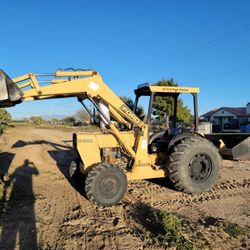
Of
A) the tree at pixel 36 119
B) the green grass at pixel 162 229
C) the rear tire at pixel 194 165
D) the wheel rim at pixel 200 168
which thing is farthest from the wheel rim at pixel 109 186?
the tree at pixel 36 119

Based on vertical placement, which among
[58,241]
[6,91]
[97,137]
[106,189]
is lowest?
[58,241]

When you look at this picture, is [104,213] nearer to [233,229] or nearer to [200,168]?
[233,229]

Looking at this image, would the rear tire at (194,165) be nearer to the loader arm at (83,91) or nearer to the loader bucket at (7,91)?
the loader arm at (83,91)

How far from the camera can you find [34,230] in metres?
5.41

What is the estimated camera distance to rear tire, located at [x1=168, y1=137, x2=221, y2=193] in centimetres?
758

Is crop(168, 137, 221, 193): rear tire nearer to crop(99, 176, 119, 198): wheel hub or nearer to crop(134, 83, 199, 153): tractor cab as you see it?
crop(134, 83, 199, 153): tractor cab

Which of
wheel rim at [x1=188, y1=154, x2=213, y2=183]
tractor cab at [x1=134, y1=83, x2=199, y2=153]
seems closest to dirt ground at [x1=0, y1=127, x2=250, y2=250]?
wheel rim at [x1=188, y1=154, x2=213, y2=183]

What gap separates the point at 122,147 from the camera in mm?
7812

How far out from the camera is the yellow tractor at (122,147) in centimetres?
692

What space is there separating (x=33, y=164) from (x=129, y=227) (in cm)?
712

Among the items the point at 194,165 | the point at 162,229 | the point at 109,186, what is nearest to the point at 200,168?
the point at 194,165

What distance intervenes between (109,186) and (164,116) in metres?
2.85

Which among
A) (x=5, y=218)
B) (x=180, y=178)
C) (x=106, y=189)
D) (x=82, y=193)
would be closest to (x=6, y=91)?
(x=5, y=218)

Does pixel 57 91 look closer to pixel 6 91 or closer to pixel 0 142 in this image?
pixel 6 91
